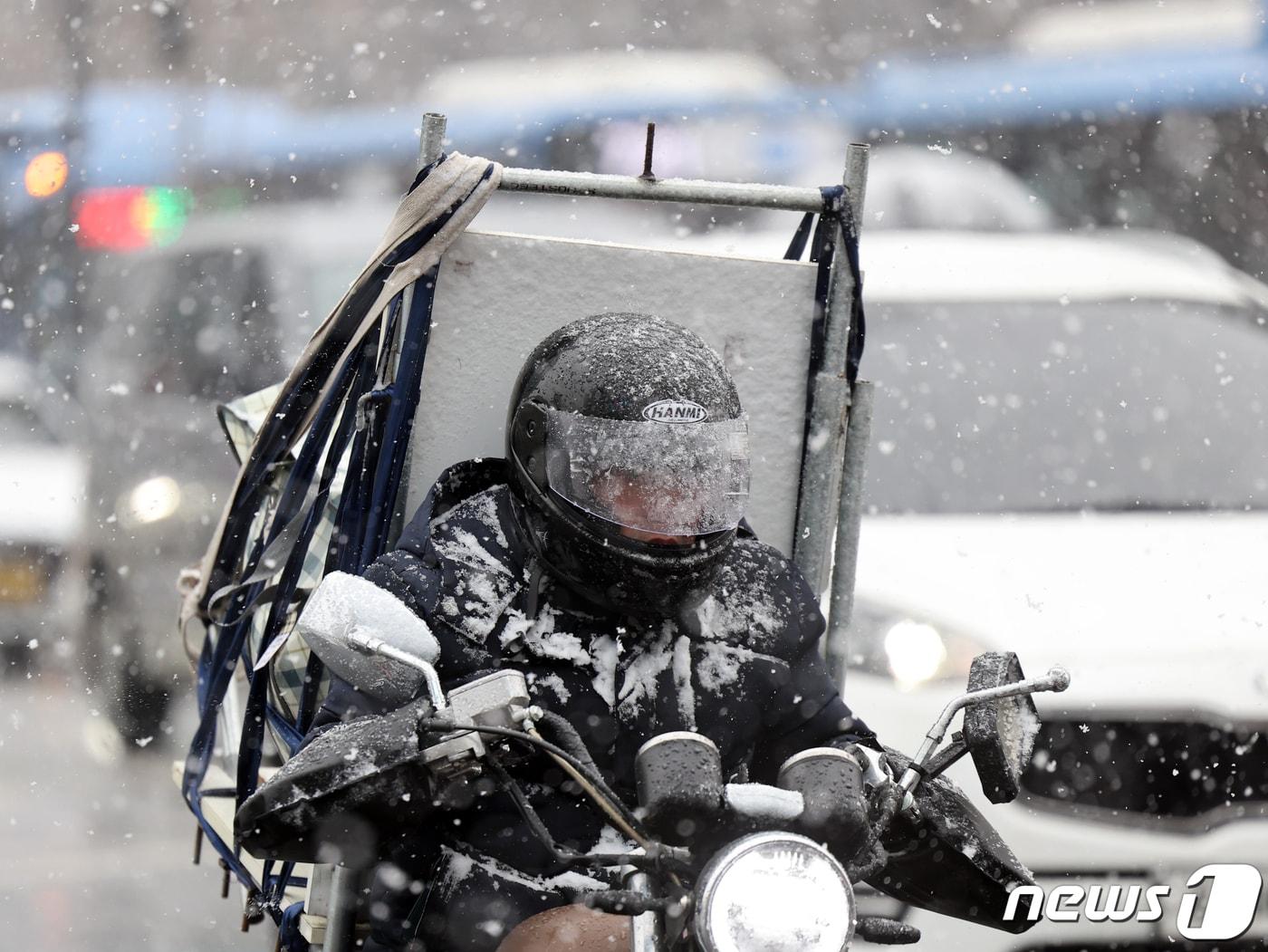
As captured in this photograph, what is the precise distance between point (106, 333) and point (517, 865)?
1266 centimetres

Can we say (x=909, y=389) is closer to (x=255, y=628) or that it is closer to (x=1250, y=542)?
(x=1250, y=542)

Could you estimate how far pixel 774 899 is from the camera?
2.32 meters

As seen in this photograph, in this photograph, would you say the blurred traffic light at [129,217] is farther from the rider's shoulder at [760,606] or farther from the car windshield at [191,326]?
the rider's shoulder at [760,606]

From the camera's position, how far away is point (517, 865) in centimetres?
317

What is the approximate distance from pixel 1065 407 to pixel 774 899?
175 inches

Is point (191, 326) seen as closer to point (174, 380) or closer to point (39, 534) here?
Result: point (174, 380)

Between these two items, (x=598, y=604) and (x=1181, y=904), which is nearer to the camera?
(x=598, y=604)

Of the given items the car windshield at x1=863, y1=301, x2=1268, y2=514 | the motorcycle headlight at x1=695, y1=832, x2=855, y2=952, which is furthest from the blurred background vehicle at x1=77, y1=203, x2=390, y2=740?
the motorcycle headlight at x1=695, y1=832, x2=855, y2=952

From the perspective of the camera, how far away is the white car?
5.25 metres

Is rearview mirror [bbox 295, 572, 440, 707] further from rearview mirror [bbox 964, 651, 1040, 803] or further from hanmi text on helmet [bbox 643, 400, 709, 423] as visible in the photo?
rearview mirror [bbox 964, 651, 1040, 803]

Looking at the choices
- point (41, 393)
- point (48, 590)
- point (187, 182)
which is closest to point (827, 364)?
point (48, 590)

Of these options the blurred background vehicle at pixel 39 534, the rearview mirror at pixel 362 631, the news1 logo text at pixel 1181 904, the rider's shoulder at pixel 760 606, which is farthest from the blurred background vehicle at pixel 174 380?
the news1 logo text at pixel 1181 904

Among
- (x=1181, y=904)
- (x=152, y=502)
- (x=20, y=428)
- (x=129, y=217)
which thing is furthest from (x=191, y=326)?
(x=1181, y=904)

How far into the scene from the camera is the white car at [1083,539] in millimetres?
5246
